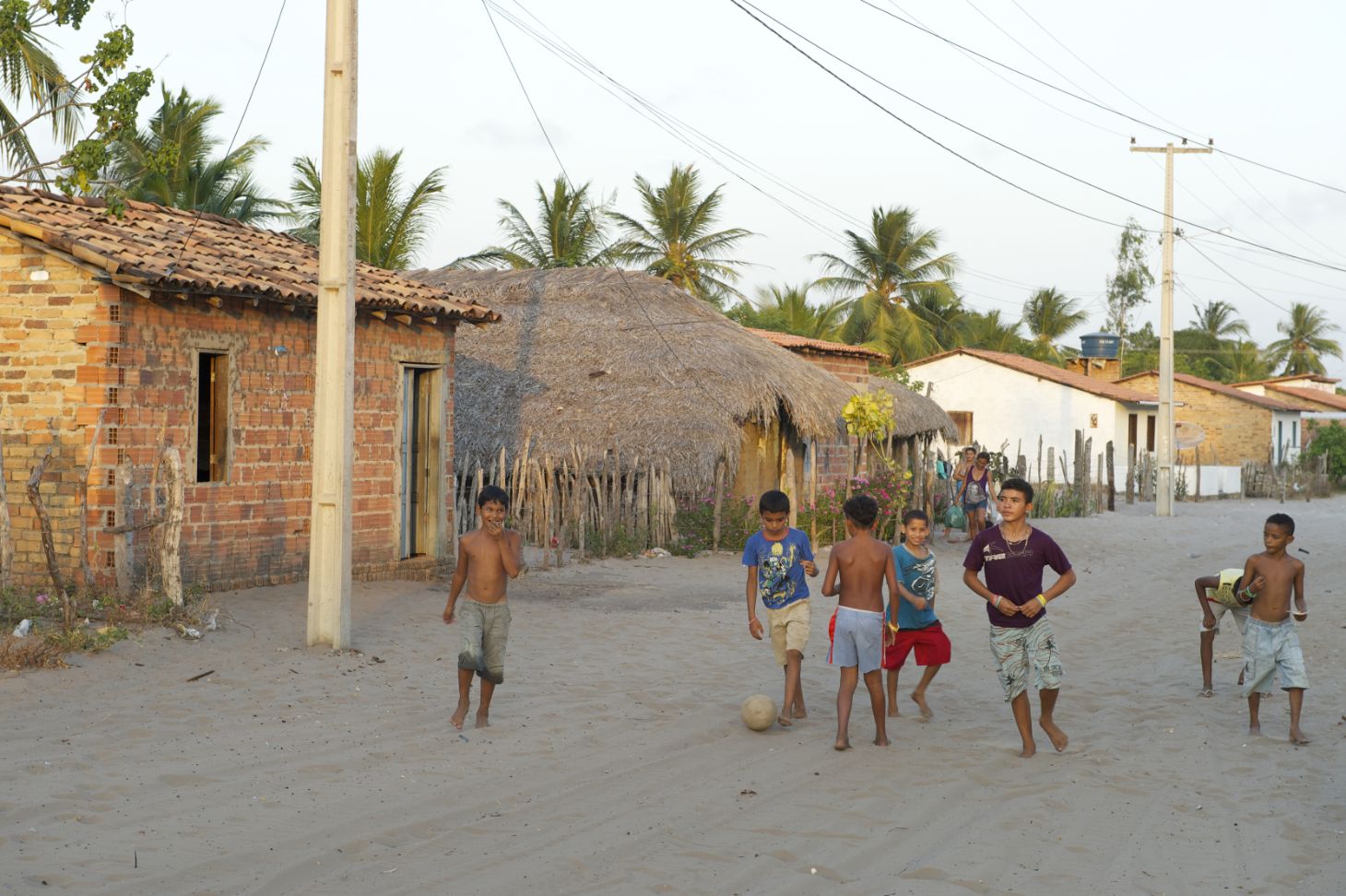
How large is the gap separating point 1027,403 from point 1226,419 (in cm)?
884

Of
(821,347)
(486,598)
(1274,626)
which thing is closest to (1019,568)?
(1274,626)

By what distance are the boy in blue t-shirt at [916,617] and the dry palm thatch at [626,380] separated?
9238 mm

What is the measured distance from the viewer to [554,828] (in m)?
5.45

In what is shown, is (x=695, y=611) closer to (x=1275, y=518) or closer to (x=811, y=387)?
(x=1275, y=518)

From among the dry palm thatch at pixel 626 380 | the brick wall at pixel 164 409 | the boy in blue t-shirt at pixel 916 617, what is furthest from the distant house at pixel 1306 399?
the boy in blue t-shirt at pixel 916 617

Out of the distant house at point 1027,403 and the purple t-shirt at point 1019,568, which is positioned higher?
the distant house at point 1027,403

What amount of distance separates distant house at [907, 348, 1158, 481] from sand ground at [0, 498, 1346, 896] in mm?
25702

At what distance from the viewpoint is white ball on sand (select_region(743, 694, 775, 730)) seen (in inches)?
283

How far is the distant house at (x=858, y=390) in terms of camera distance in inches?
885

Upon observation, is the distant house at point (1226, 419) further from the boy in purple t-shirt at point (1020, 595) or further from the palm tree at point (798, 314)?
the boy in purple t-shirt at point (1020, 595)

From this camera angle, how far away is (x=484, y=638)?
714 centimetres

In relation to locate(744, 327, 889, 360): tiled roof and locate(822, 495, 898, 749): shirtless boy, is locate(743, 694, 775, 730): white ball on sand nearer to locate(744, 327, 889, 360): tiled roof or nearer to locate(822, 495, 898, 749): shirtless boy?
locate(822, 495, 898, 749): shirtless boy

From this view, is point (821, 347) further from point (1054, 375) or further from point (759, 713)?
point (759, 713)

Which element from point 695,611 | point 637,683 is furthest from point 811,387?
point 637,683
